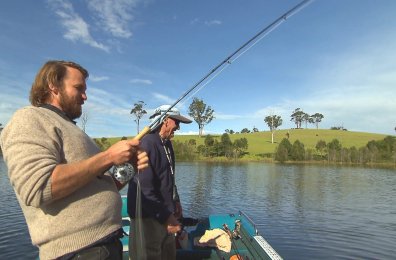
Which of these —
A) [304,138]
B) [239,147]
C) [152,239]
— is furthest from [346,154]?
[152,239]

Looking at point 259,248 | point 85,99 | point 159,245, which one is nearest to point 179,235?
point 259,248

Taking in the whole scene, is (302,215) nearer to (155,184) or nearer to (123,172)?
(155,184)

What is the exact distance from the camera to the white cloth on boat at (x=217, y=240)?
273 inches

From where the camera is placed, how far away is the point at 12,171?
218 centimetres

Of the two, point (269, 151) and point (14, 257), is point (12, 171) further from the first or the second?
point (269, 151)

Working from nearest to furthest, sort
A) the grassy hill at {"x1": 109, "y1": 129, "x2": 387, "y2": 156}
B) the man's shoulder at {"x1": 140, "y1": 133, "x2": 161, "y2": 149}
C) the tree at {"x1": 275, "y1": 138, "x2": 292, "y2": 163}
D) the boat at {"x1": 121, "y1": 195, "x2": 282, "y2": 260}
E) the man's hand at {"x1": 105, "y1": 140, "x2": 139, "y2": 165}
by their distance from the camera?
the man's hand at {"x1": 105, "y1": 140, "x2": 139, "y2": 165}
the man's shoulder at {"x1": 140, "y1": 133, "x2": 161, "y2": 149}
the boat at {"x1": 121, "y1": 195, "x2": 282, "y2": 260}
the tree at {"x1": 275, "y1": 138, "x2": 292, "y2": 163}
the grassy hill at {"x1": 109, "y1": 129, "x2": 387, "y2": 156}

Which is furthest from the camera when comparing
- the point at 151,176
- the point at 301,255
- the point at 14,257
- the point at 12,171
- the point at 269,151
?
the point at 269,151

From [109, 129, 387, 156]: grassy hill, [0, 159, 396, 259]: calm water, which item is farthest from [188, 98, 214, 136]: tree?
[0, 159, 396, 259]: calm water

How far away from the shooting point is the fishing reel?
2.82 metres

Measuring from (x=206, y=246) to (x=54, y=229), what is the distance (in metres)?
5.09

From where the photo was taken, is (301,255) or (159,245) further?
(301,255)

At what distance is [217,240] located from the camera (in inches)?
278

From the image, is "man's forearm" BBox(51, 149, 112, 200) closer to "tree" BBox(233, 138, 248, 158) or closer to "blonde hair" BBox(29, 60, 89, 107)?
"blonde hair" BBox(29, 60, 89, 107)

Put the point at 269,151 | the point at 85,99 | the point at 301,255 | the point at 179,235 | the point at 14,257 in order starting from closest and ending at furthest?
the point at 85,99 < the point at 179,235 < the point at 14,257 < the point at 301,255 < the point at 269,151
